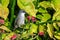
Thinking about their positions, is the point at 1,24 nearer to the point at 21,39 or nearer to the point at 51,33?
the point at 21,39

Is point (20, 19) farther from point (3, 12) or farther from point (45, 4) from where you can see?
point (45, 4)

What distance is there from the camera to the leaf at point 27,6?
2258 millimetres

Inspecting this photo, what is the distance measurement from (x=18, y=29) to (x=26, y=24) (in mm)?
106

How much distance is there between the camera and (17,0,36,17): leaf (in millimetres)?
2258

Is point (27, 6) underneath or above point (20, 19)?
above

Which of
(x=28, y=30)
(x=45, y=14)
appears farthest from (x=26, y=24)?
(x=45, y=14)

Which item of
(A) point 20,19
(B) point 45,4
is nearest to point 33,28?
(A) point 20,19

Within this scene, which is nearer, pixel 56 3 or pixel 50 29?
pixel 50 29

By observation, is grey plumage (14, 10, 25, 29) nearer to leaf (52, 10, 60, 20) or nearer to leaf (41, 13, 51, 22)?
leaf (41, 13, 51, 22)

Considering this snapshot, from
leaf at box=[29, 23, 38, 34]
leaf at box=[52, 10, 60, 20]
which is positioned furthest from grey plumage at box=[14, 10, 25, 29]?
leaf at box=[52, 10, 60, 20]

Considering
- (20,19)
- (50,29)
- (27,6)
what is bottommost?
(50,29)

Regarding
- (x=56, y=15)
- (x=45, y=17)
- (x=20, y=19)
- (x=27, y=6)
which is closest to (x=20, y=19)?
(x=20, y=19)

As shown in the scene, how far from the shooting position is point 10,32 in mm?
2254

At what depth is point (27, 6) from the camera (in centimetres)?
229
